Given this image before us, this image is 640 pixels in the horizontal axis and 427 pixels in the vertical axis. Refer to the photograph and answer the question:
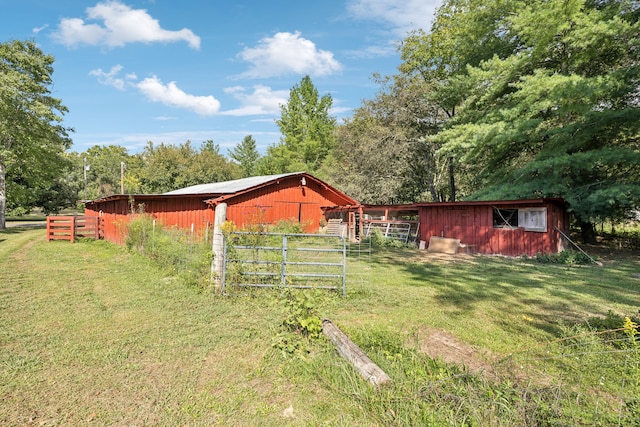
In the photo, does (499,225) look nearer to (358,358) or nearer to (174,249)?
(174,249)

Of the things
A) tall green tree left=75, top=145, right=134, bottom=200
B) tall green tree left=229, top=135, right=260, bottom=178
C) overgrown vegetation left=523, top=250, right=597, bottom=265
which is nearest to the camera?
overgrown vegetation left=523, top=250, right=597, bottom=265

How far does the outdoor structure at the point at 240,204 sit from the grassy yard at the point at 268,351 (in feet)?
27.5

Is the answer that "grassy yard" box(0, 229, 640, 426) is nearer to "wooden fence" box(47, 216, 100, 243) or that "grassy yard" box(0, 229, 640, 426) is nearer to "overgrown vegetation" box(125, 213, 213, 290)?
"overgrown vegetation" box(125, 213, 213, 290)

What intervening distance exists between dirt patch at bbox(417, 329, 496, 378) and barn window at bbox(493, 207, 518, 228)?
11.0 metres

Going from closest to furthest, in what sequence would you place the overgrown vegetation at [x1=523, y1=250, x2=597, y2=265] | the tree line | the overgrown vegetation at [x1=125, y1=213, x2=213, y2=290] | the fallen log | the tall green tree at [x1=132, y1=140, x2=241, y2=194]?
1. the fallen log
2. the overgrown vegetation at [x1=125, y1=213, x2=213, y2=290]
3. the overgrown vegetation at [x1=523, y1=250, x2=597, y2=265]
4. the tree line
5. the tall green tree at [x1=132, y1=140, x2=241, y2=194]

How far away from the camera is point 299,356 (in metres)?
4.11

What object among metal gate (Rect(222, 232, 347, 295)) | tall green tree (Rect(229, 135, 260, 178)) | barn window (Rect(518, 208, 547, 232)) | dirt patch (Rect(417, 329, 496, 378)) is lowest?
dirt patch (Rect(417, 329, 496, 378))

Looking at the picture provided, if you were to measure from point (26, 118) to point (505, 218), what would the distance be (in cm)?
2981

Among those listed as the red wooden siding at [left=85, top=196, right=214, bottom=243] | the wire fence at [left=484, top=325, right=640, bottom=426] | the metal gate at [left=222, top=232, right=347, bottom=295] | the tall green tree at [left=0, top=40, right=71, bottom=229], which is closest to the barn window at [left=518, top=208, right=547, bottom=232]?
the wire fence at [left=484, top=325, right=640, bottom=426]

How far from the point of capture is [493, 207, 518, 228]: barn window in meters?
14.0

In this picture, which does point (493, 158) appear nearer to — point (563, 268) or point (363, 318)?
point (563, 268)

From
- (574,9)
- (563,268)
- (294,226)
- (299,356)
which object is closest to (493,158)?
(574,9)

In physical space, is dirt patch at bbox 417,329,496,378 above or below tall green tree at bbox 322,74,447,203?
below

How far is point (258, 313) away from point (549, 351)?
4.29 m
